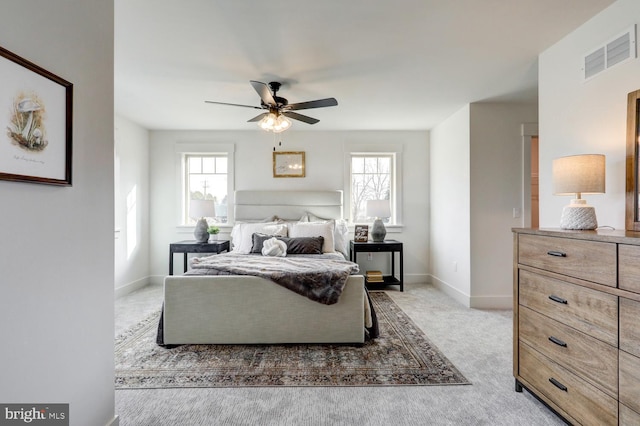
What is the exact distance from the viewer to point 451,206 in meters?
4.63

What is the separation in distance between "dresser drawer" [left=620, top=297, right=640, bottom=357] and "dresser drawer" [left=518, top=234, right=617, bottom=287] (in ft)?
0.33

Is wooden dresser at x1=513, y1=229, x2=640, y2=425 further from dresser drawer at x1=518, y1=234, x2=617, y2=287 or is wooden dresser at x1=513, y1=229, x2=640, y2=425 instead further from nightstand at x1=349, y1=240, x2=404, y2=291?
nightstand at x1=349, y1=240, x2=404, y2=291

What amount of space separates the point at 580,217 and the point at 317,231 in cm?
314

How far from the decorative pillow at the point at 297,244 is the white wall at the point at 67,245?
2.60m

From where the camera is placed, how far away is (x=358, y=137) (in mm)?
5426

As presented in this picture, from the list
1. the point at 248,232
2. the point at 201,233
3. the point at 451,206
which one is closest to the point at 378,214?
the point at 451,206

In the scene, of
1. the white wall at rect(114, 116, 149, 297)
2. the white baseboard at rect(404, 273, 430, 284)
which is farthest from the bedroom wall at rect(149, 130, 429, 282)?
the white wall at rect(114, 116, 149, 297)

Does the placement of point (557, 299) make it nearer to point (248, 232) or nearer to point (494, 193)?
point (494, 193)

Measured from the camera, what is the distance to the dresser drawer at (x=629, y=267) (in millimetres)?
1384

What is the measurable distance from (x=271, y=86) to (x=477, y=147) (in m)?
2.59

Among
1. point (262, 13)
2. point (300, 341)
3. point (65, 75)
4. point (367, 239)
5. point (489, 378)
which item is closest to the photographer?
point (65, 75)

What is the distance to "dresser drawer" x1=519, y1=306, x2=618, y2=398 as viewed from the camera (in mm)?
1512

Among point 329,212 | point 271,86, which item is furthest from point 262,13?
point 329,212

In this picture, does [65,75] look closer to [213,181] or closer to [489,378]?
[489,378]
